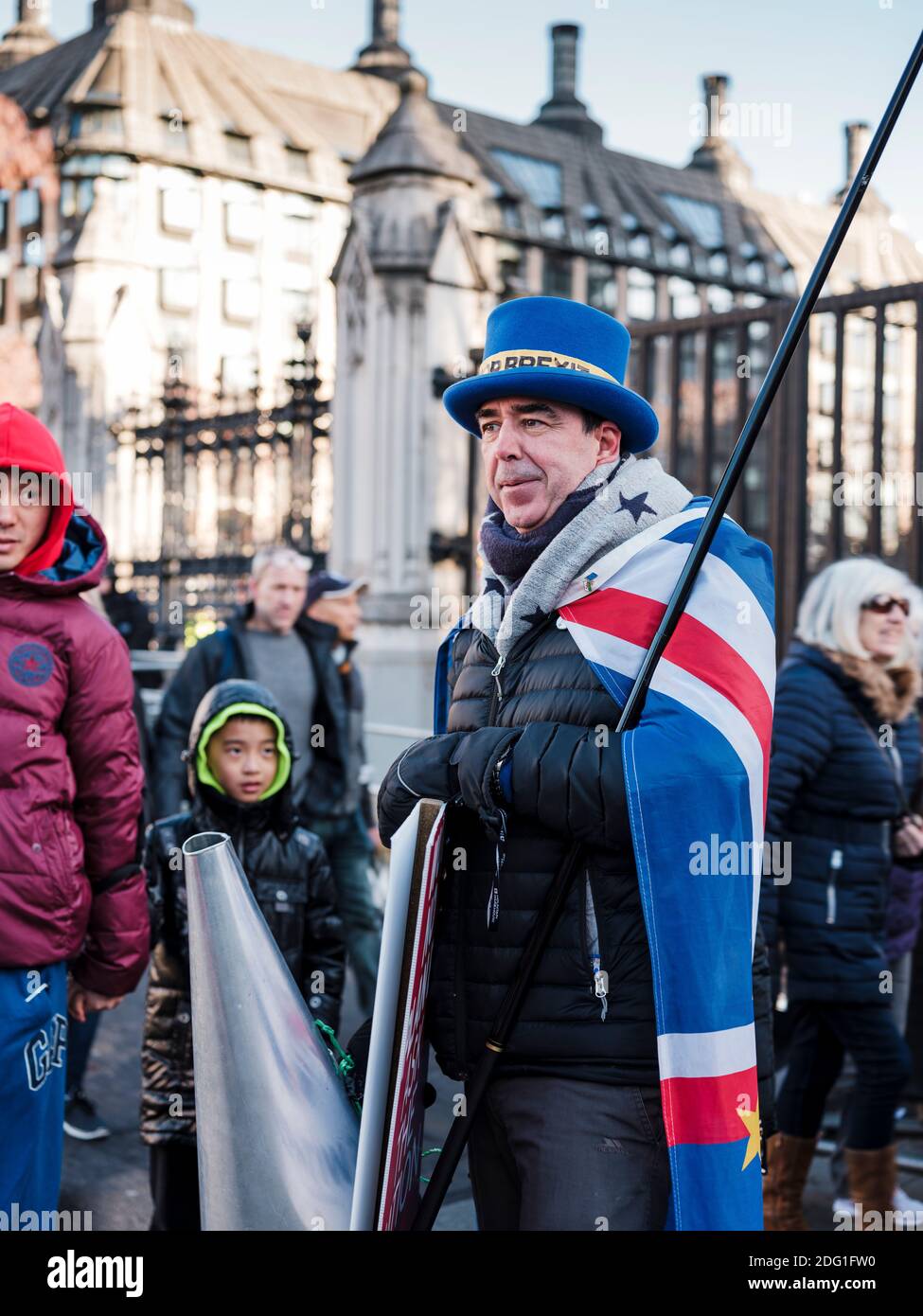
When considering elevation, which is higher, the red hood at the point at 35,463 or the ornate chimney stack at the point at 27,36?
the ornate chimney stack at the point at 27,36

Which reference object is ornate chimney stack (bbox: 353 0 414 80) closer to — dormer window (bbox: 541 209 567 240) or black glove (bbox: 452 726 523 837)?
dormer window (bbox: 541 209 567 240)

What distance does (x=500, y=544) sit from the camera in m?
2.48

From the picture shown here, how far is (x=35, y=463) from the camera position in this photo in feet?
10.5

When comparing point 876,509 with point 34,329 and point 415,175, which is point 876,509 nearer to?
point 415,175

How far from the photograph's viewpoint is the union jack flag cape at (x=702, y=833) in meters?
2.15

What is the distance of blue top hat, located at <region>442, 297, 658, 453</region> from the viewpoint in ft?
7.93

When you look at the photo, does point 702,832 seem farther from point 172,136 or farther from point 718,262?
point 718,262

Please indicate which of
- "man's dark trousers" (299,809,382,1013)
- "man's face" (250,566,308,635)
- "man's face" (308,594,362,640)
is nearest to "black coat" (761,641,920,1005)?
"man's dark trousers" (299,809,382,1013)

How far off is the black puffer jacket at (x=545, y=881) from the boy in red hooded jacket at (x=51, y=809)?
0.96 m

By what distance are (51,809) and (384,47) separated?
114 ft

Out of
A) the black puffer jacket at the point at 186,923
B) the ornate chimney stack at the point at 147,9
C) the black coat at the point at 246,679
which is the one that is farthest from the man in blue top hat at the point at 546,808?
the ornate chimney stack at the point at 147,9

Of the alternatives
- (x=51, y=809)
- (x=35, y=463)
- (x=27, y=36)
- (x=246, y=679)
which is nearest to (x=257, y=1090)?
(x=51, y=809)

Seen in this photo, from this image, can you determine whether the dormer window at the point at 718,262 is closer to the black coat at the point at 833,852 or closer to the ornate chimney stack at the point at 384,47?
the ornate chimney stack at the point at 384,47
